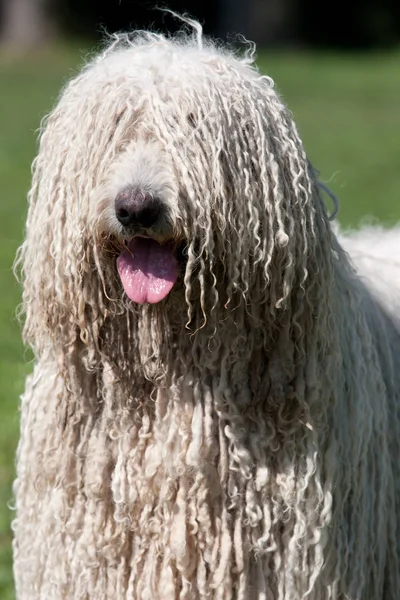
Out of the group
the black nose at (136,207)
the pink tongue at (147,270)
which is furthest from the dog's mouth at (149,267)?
the black nose at (136,207)

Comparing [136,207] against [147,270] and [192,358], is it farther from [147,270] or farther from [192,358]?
[192,358]

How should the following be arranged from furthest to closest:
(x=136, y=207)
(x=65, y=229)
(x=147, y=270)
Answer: (x=65, y=229)
(x=147, y=270)
(x=136, y=207)

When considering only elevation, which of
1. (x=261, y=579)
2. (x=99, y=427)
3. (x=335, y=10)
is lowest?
(x=261, y=579)

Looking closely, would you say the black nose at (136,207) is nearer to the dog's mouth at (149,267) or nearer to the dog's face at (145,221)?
the dog's face at (145,221)

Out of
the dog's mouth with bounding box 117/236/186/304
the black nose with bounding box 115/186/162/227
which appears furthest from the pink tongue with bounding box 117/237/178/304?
the black nose with bounding box 115/186/162/227

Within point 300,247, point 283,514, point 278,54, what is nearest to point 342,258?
point 300,247

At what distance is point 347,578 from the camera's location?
10.7ft

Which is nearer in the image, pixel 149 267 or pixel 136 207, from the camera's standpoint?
pixel 136 207

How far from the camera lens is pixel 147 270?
287 cm

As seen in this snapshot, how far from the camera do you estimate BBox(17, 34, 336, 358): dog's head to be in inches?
113

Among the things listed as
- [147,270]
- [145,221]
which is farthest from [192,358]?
[145,221]

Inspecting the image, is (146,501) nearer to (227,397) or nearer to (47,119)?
(227,397)

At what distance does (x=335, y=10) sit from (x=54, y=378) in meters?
32.3

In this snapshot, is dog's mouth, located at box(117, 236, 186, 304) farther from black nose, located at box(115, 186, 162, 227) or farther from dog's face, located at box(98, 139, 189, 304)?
black nose, located at box(115, 186, 162, 227)
